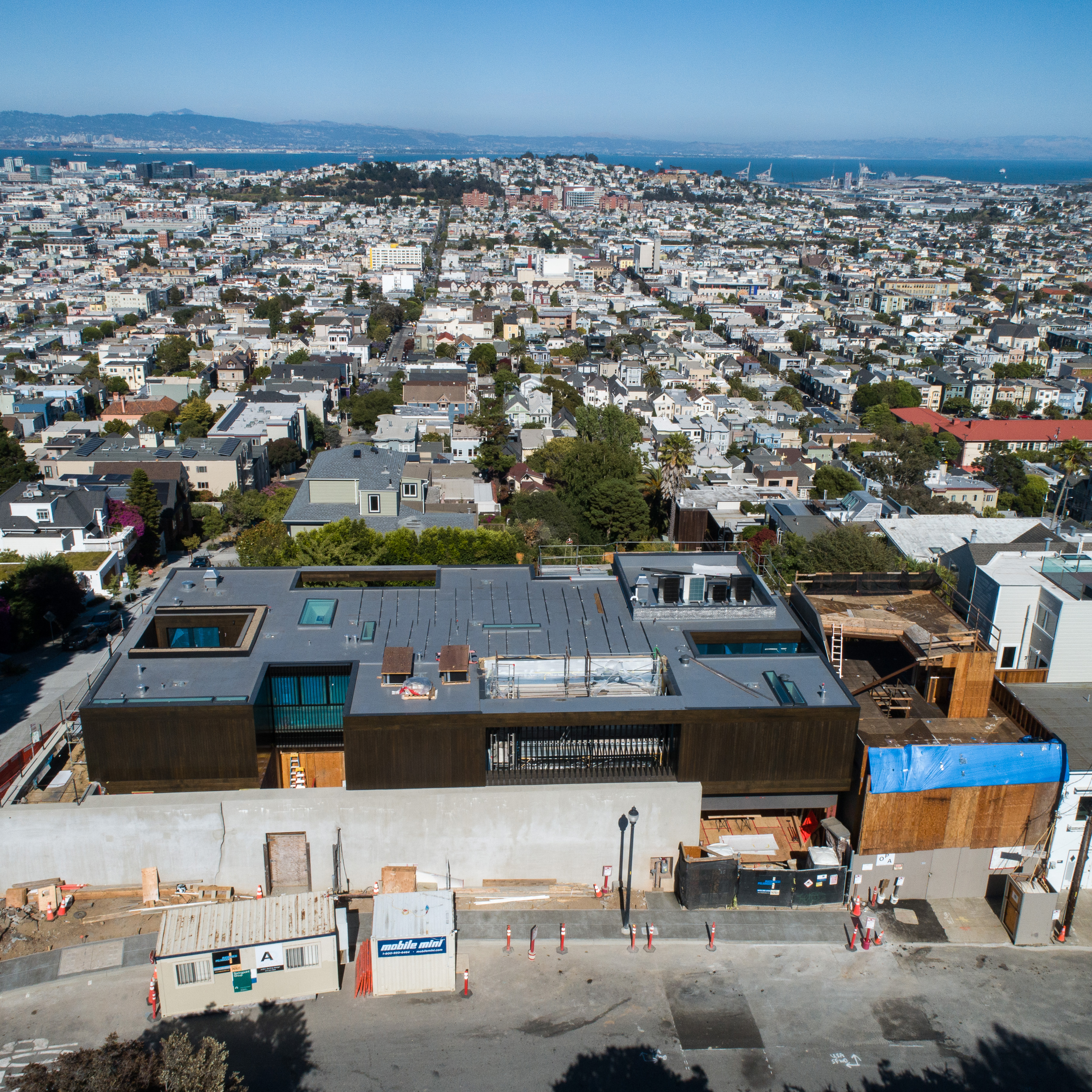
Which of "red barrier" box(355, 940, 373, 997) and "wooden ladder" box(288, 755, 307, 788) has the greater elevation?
"wooden ladder" box(288, 755, 307, 788)

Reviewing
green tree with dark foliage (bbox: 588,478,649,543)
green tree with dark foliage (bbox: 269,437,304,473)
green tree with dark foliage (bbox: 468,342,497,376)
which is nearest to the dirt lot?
green tree with dark foliage (bbox: 588,478,649,543)

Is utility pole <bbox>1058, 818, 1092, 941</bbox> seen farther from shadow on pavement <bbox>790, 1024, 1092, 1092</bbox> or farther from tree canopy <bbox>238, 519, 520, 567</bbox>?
tree canopy <bbox>238, 519, 520, 567</bbox>

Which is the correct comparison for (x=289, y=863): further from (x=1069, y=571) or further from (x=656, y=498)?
(x=656, y=498)

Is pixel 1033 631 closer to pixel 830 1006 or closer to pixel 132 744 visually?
pixel 830 1006

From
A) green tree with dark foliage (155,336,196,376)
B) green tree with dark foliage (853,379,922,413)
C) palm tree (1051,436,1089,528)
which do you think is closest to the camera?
palm tree (1051,436,1089,528)

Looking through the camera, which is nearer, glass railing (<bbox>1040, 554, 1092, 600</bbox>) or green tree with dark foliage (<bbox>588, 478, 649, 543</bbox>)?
glass railing (<bbox>1040, 554, 1092, 600</bbox>)

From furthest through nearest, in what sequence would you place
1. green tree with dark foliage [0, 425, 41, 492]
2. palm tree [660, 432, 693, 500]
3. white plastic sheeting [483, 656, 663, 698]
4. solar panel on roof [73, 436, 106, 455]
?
solar panel on roof [73, 436, 106, 455], green tree with dark foliage [0, 425, 41, 492], palm tree [660, 432, 693, 500], white plastic sheeting [483, 656, 663, 698]

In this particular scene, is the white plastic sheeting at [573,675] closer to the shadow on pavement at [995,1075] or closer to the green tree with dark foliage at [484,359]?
the shadow on pavement at [995,1075]
